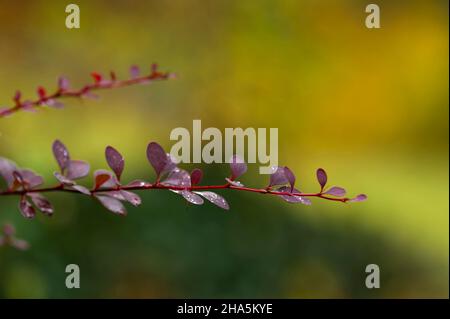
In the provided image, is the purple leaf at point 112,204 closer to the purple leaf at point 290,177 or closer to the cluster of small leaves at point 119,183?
the cluster of small leaves at point 119,183

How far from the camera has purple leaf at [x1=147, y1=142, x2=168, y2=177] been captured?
753 mm

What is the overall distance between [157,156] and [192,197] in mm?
75

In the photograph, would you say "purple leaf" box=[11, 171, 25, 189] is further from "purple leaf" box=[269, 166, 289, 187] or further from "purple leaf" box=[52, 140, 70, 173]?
"purple leaf" box=[269, 166, 289, 187]

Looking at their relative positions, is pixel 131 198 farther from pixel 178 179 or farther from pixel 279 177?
pixel 279 177

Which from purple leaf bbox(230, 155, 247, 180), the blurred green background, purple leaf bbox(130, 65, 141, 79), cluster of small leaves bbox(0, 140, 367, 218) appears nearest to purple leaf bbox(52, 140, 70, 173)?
cluster of small leaves bbox(0, 140, 367, 218)

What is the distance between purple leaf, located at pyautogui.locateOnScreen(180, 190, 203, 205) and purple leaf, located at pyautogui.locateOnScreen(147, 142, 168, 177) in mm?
46

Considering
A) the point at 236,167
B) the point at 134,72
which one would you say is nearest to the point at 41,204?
the point at 236,167

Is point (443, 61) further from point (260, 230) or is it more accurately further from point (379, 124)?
point (260, 230)

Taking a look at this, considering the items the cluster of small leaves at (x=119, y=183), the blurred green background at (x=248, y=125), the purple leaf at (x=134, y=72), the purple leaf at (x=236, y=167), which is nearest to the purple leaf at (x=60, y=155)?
the cluster of small leaves at (x=119, y=183)

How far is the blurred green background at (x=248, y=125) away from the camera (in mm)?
2393

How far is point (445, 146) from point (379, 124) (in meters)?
0.82

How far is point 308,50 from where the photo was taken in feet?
15.8

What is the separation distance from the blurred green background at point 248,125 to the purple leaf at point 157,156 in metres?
1.66

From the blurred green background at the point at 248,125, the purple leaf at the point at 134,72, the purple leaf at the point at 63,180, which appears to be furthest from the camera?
the blurred green background at the point at 248,125
